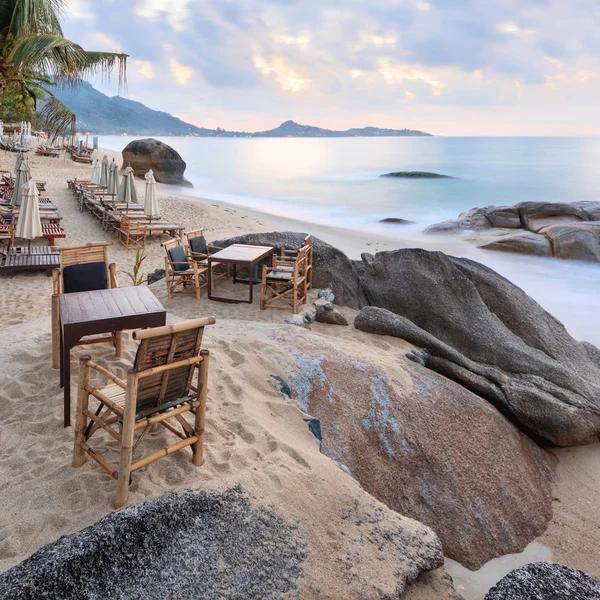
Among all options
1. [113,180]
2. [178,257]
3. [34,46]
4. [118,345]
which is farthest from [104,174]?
[118,345]

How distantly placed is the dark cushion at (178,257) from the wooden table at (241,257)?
2.15ft

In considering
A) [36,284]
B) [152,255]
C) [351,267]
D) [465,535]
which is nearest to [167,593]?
[465,535]

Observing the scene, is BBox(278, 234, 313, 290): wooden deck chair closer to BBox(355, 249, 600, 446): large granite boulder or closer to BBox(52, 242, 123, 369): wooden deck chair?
BBox(355, 249, 600, 446): large granite boulder

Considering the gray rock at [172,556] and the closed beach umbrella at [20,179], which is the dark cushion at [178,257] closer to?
the gray rock at [172,556]

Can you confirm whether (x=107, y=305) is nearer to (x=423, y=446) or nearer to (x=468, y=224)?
(x=423, y=446)

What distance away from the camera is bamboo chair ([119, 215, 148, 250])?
12.4 metres

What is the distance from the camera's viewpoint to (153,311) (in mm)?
3699

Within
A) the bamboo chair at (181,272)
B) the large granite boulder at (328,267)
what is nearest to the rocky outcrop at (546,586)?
the large granite boulder at (328,267)

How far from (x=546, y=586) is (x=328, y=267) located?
610cm

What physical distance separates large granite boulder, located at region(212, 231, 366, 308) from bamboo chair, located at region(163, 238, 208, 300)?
103cm

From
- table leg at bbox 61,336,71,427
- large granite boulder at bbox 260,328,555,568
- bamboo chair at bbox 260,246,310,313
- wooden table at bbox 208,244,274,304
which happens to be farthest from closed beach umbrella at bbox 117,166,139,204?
table leg at bbox 61,336,71,427

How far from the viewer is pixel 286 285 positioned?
7.59 m

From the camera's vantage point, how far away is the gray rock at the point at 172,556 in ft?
6.95

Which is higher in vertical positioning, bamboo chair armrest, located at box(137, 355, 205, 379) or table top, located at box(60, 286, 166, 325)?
table top, located at box(60, 286, 166, 325)
